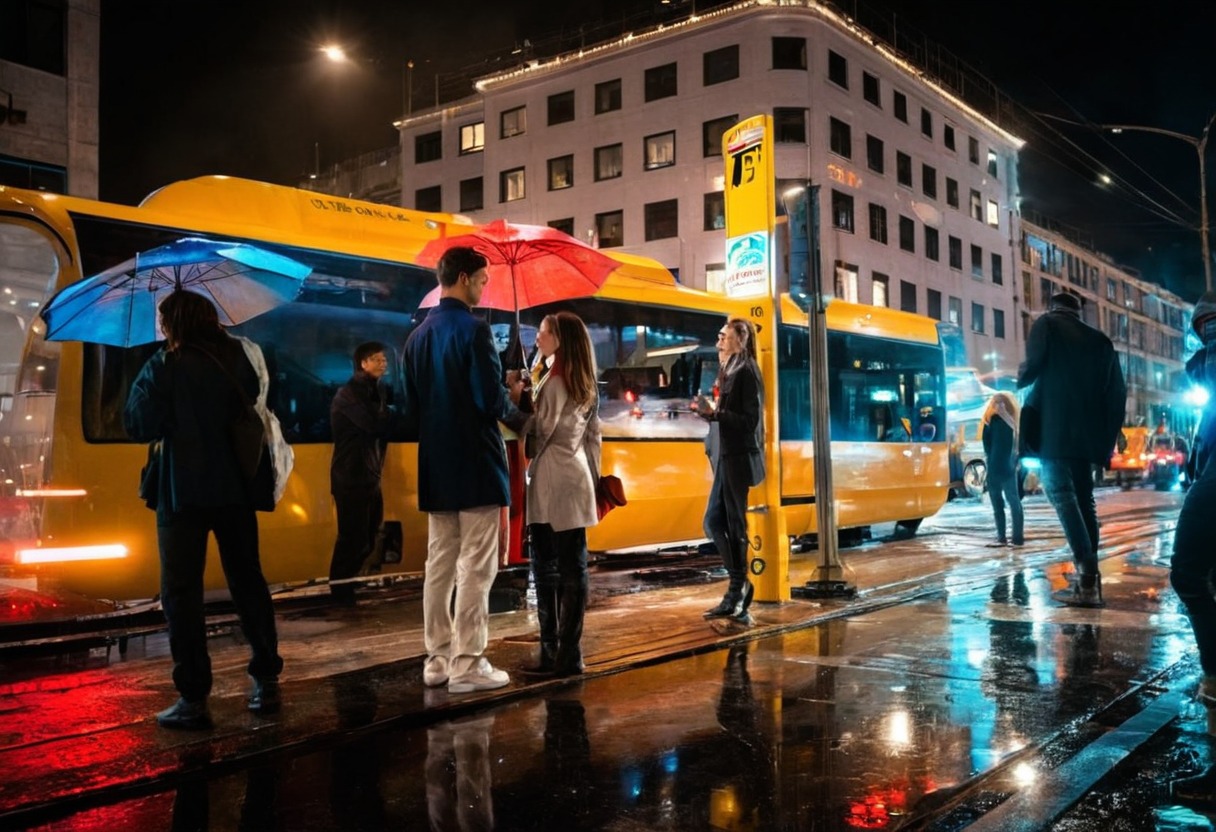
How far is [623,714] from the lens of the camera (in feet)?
14.6

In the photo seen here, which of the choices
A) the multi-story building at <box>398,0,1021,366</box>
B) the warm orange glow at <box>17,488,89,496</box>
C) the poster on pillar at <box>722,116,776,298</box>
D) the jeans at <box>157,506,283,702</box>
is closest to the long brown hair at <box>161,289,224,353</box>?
the jeans at <box>157,506,283,702</box>

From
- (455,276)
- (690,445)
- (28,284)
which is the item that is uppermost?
(28,284)

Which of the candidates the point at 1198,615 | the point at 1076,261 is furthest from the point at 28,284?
the point at 1076,261

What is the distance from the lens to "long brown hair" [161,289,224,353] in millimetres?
4363

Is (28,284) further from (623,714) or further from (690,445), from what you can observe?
(623,714)

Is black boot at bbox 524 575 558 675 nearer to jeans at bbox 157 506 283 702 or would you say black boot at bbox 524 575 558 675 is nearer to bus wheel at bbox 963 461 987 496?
jeans at bbox 157 506 283 702

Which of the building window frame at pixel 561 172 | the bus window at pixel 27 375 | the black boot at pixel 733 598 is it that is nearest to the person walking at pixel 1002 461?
the black boot at pixel 733 598

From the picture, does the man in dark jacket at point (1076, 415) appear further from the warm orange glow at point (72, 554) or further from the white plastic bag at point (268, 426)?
the warm orange glow at point (72, 554)

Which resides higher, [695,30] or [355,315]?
[695,30]

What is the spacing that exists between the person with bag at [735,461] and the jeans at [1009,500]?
241 inches

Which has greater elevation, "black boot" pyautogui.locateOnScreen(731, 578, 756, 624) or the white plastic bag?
the white plastic bag

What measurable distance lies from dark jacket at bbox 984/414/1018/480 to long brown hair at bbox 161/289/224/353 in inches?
383

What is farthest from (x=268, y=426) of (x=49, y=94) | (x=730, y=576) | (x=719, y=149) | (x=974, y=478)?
(x=719, y=149)

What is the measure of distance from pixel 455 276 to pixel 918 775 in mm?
3166
